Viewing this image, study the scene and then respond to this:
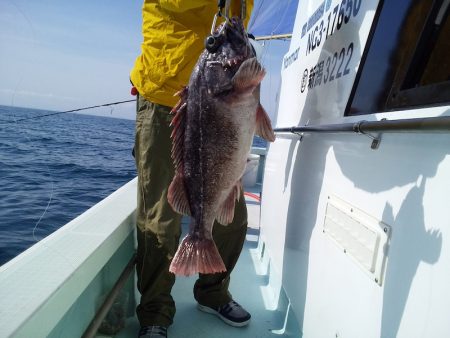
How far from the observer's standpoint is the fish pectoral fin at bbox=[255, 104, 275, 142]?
69.5 inches

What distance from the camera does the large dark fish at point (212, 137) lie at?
1.67 meters

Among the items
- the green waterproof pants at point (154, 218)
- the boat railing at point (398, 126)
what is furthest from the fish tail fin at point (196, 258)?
the boat railing at point (398, 126)

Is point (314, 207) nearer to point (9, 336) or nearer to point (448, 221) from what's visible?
point (448, 221)

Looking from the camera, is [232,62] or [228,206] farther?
[228,206]

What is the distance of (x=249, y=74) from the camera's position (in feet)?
5.13

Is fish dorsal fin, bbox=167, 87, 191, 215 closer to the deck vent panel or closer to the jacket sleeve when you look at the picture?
the jacket sleeve

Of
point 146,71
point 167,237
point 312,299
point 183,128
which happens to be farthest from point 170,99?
point 312,299

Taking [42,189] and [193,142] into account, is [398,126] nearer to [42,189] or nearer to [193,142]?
[193,142]

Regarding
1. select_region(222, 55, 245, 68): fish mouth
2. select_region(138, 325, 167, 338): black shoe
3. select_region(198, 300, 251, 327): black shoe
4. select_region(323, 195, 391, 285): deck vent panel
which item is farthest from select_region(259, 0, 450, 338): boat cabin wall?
select_region(138, 325, 167, 338): black shoe

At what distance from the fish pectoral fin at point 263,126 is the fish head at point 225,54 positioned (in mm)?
226

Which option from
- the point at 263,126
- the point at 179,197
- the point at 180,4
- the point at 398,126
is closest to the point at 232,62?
the point at 263,126

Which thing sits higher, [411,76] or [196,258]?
[411,76]

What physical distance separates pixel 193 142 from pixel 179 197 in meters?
0.29

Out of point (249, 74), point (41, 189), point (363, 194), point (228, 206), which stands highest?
point (249, 74)
